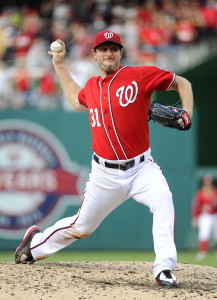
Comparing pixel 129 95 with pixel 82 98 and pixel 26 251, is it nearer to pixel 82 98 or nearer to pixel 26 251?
pixel 82 98

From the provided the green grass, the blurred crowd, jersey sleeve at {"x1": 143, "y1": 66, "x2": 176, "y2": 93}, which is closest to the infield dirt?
jersey sleeve at {"x1": 143, "y1": 66, "x2": 176, "y2": 93}

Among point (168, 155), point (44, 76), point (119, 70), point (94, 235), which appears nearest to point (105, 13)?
point (44, 76)

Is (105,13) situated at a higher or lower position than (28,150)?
higher

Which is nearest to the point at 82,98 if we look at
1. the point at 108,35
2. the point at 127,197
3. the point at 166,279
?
the point at 108,35

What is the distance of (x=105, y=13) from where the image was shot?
53.2ft

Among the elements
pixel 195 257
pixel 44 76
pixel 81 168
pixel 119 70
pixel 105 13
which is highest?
pixel 105 13

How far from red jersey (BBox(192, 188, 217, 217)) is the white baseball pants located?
573cm

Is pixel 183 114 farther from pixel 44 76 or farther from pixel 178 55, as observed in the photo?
pixel 178 55

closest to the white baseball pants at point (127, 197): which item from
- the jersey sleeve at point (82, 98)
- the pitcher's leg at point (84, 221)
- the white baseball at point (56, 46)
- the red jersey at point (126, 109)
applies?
the pitcher's leg at point (84, 221)

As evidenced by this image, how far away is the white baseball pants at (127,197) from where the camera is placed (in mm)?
4684

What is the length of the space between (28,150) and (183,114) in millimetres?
6641

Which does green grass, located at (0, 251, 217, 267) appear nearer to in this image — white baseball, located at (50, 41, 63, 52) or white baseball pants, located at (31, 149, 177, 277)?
white baseball pants, located at (31, 149, 177, 277)

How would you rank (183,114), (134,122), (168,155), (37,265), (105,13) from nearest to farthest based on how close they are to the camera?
(183,114) < (134,122) < (37,265) < (168,155) < (105,13)

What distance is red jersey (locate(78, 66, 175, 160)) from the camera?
489 centimetres
